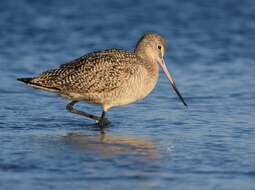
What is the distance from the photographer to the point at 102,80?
10469 millimetres

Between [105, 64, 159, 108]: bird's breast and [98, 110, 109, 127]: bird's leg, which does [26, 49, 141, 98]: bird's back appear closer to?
[105, 64, 159, 108]: bird's breast

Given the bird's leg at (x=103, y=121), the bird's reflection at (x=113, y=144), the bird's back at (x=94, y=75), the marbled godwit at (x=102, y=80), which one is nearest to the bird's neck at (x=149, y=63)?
the marbled godwit at (x=102, y=80)

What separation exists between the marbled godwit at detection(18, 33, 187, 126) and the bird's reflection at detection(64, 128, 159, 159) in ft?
1.95

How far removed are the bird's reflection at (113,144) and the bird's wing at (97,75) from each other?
673 millimetres

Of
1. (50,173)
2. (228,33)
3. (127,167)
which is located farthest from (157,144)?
(228,33)

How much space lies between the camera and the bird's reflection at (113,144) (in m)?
8.98

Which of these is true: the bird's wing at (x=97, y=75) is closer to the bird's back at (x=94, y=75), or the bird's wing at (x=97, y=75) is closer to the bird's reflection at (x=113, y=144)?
the bird's back at (x=94, y=75)

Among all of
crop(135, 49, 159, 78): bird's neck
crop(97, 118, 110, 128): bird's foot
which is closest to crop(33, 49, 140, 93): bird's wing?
crop(135, 49, 159, 78): bird's neck

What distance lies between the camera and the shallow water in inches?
320

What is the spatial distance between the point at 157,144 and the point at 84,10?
34.9ft

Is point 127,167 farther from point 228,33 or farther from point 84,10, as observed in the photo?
point 84,10

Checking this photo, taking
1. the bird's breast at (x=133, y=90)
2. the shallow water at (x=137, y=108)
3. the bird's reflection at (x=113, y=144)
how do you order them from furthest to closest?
the bird's breast at (x=133, y=90) → the bird's reflection at (x=113, y=144) → the shallow water at (x=137, y=108)

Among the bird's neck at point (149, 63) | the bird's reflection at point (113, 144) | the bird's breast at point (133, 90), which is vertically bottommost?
the bird's reflection at point (113, 144)

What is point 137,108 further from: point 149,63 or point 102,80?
point 102,80
